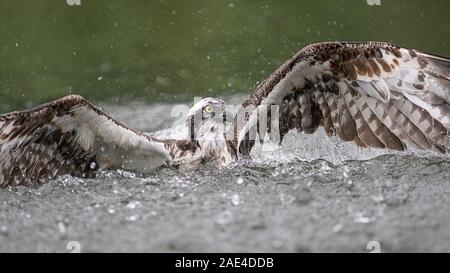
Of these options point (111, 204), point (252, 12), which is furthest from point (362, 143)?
point (252, 12)

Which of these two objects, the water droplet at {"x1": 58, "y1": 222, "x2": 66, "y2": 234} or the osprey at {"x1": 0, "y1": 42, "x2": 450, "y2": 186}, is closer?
the water droplet at {"x1": 58, "y1": 222, "x2": 66, "y2": 234}

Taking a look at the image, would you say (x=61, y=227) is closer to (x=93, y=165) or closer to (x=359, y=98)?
(x=93, y=165)

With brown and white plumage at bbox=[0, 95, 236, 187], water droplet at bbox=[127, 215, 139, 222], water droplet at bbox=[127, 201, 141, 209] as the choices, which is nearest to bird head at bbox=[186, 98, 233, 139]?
brown and white plumage at bbox=[0, 95, 236, 187]

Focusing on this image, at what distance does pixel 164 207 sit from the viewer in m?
6.00

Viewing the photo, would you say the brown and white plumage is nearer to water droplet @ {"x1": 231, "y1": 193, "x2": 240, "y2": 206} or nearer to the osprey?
the osprey

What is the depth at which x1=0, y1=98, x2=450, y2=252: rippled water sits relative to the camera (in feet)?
16.7

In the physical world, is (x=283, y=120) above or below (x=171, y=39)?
below

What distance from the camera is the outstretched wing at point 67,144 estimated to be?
21.4ft

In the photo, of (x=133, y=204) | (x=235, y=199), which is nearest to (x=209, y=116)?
(x=235, y=199)

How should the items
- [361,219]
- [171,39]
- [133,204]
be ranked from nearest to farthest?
[361,219] < [133,204] < [171,39]

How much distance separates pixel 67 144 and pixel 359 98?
119 inches

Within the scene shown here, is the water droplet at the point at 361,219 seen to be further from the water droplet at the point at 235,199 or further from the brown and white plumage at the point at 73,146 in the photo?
the brown and white plumage at the point at 73,146

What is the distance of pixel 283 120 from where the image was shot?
24.9 ft

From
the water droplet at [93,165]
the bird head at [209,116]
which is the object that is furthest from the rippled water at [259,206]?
the bird head at [209,116]
